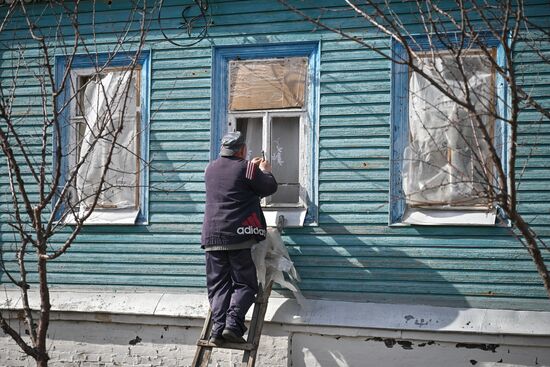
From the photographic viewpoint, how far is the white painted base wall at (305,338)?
689cm

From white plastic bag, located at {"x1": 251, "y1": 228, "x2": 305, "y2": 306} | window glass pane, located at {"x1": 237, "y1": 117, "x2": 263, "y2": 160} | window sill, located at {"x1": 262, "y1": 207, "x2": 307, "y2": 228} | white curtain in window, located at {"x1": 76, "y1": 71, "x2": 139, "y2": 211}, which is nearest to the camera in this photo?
white plastic bag, located at {"x1": 251, "y1": 228, "x2": 305, "y2": 306}

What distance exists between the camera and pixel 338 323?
724 cm

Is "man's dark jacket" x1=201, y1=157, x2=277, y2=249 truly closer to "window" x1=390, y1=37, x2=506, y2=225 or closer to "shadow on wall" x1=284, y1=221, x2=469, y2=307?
"shadow on wall" x1=284, y1=221, x2=469, y2=307

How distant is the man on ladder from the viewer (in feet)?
22.3

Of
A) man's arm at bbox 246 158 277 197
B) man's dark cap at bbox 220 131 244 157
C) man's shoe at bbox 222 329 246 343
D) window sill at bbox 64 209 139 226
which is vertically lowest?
man's shoe at bbox 222 329 246 343

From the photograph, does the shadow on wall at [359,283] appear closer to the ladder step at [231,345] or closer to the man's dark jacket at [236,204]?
the ladder step at [231,345]

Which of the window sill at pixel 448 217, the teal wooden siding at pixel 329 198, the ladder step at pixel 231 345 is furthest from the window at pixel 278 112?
the ladder step at pixel 231 345

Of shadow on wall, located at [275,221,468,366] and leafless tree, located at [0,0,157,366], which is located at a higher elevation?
leafless tree, located at [0,0,157,366]

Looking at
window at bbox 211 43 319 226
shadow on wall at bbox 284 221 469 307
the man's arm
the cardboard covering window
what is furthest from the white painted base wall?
the cardboard covering window

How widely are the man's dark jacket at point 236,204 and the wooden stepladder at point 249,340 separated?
579mm

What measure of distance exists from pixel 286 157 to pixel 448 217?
169 cm

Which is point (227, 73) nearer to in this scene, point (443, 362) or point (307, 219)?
point (307, 219)

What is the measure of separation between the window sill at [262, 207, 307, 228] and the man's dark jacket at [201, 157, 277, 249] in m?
0.67

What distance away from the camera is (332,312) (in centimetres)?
736
